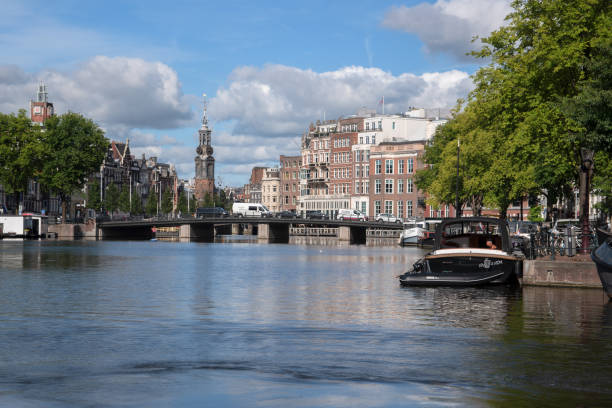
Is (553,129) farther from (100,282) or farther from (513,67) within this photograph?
(100,282)

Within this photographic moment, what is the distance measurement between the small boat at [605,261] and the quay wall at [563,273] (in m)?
4.12

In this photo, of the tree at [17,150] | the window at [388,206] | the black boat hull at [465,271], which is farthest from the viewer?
the window at [388,206]

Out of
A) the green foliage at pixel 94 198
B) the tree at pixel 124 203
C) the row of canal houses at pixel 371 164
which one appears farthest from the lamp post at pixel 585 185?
the tree at pixel 124 203

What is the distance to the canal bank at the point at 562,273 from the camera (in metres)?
35.6

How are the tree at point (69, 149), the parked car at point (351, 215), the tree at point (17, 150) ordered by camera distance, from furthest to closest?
1. the parked car at point (351, 215)
2. the tree at point (69, 149)
3. the tree at point (17, 150)

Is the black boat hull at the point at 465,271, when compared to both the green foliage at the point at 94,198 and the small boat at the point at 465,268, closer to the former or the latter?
the small boat at the point at 465,268

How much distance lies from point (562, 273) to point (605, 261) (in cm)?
627

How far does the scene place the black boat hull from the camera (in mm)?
37875

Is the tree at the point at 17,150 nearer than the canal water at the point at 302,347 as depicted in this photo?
No

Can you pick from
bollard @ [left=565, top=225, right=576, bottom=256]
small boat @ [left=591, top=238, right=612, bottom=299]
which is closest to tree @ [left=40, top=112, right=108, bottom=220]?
bollard @ [left=565, top=225, right=576, bottom=256]

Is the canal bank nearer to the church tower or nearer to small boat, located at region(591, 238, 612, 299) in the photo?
small boat, located at region(591, 238, 612, 299)

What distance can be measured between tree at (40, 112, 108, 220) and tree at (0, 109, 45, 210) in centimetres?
322

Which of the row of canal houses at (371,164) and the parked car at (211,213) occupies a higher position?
the row of canal houses at (371,164)

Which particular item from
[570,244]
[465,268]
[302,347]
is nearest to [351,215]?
[570,244]
